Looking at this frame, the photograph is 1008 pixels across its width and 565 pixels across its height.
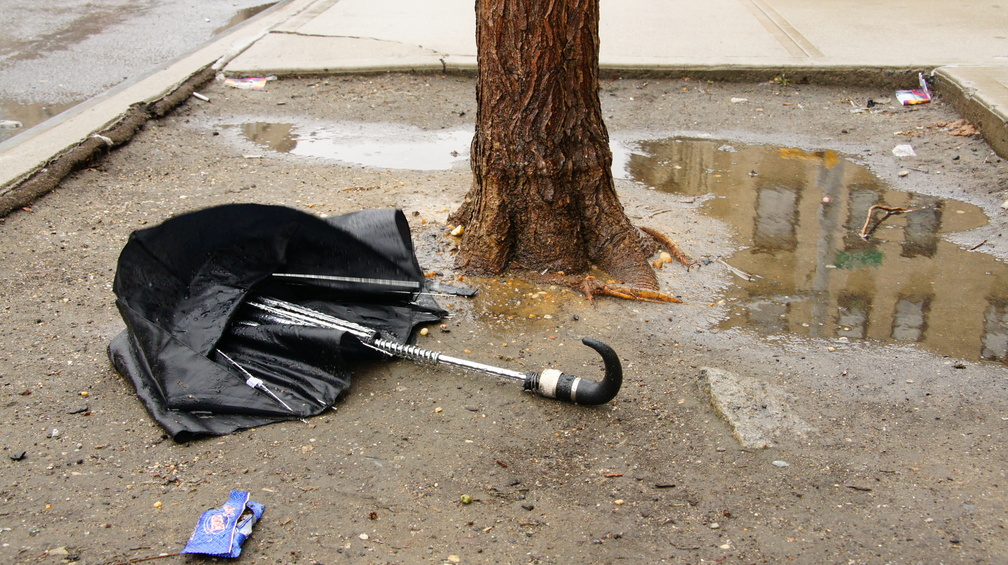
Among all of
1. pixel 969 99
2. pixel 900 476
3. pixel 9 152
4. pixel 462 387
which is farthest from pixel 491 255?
pixel 969 99

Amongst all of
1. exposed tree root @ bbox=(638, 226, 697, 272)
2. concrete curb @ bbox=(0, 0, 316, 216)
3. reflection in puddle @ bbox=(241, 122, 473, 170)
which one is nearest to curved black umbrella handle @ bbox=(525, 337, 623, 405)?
exposed tree root @ bbox=(638, 226, 697, 272)

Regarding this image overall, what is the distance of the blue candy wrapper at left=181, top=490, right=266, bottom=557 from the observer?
7.79 feet

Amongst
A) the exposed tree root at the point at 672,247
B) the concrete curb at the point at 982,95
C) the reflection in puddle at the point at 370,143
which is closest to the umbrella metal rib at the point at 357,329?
the exposed tree root at the point at 672,247

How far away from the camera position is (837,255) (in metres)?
4.59

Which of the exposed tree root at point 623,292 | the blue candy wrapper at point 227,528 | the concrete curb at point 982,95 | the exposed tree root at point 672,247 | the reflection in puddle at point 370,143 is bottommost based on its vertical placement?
the blue candy wrapper at point 227,528

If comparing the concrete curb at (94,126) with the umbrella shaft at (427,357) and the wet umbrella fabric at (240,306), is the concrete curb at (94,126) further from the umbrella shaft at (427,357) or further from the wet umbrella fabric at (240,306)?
the umbrella shaft at (427,357)

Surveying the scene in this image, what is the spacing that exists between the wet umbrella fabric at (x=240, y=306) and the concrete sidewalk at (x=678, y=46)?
9.34 ft

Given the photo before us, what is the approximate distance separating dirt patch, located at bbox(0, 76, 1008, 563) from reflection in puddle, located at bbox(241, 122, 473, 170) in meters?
1.54

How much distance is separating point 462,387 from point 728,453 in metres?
1.08

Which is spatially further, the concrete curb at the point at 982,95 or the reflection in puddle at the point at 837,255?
the concrete curb at the point at 982,95

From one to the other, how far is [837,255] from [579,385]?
2.26 m

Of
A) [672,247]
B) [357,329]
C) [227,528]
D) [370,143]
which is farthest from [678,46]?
[227,528]

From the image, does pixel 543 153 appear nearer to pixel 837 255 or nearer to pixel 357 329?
pixel 357 329

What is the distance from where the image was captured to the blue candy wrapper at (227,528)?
7.79ft
